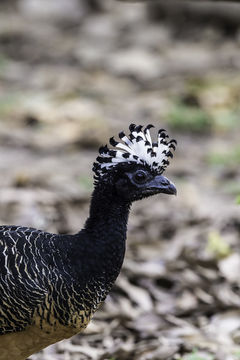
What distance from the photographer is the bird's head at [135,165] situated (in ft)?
15.1

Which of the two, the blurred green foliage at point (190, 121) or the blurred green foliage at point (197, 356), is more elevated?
the blurred green foliage at point (190, 121)

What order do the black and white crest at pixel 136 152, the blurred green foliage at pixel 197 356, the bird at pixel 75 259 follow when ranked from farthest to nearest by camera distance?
the blurred green foliage at pixel 197 356
the black and white crest at pixel 136 152
the bird at pixel 75 259

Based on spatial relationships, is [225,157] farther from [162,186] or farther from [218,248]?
[162,186]

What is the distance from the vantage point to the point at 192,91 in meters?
11.4

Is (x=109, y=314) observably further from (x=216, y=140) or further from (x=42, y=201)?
(x=216, y=140)

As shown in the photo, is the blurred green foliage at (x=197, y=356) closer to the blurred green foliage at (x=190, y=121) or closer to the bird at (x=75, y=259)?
the bird at (x=75, y=259)

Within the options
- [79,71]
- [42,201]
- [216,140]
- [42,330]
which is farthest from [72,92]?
[42,330]

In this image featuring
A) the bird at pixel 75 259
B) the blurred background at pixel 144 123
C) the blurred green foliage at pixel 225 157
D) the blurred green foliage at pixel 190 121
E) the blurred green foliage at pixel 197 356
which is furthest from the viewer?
the blurred green foliage at pixel 190 121

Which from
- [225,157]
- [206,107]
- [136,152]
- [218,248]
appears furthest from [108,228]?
[206,107]

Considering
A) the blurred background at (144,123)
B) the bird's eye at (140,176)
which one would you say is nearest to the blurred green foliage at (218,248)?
the blurred background at (144,123)

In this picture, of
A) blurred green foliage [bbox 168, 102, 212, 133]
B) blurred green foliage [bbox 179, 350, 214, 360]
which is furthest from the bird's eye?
blurred green foliage [bbox 168, 102, 212, 133]

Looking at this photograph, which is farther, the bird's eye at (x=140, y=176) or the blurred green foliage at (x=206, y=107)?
the blurred green foliage at (x=206, y=107)

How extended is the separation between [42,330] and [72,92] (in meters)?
7.10

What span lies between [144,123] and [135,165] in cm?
594
